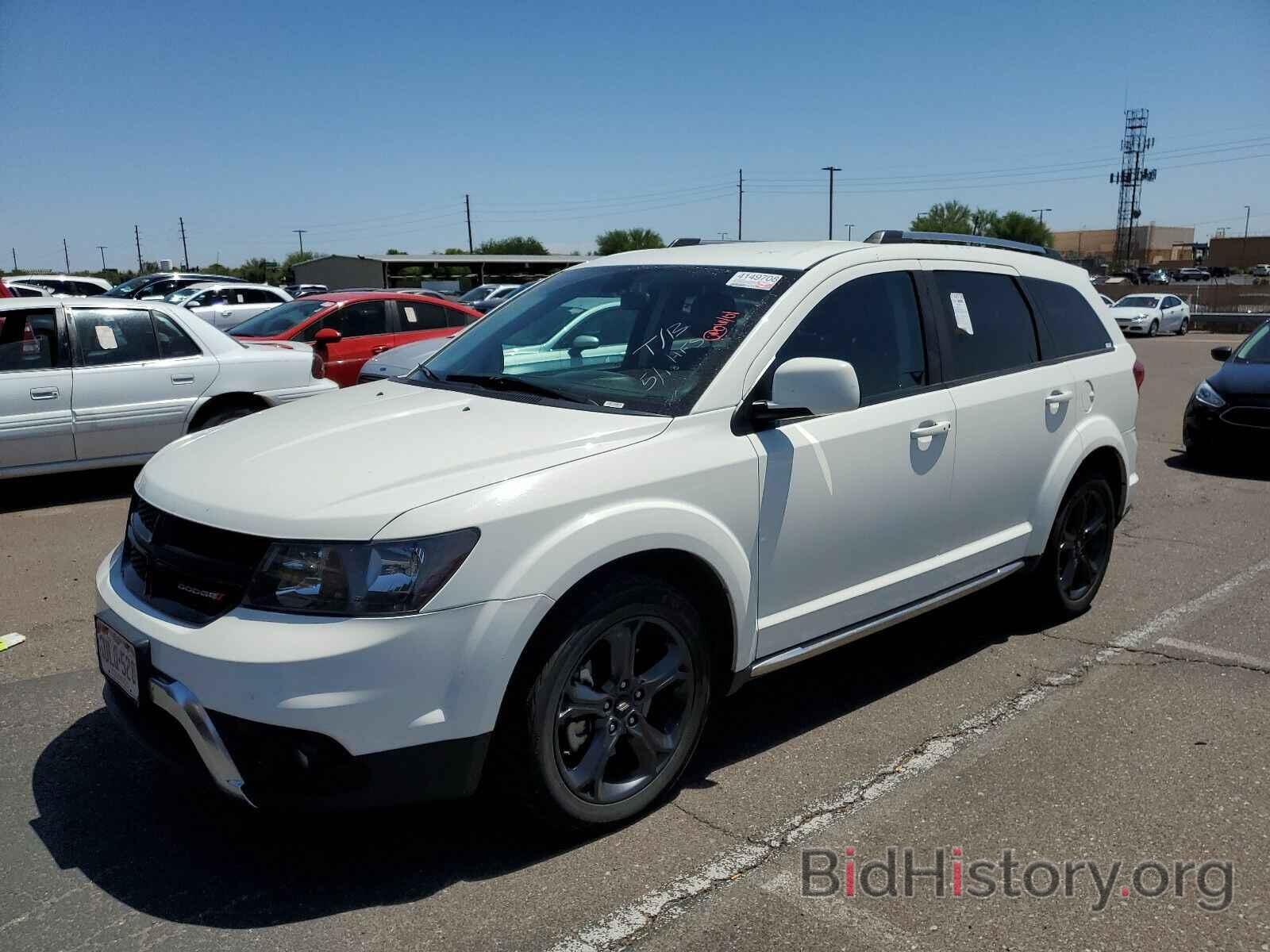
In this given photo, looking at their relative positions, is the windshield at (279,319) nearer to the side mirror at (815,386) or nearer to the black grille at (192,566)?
the black grille at (192,566)

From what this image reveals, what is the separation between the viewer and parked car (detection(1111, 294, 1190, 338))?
32500mm

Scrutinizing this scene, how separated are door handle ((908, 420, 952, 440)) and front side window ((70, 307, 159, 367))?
643cm

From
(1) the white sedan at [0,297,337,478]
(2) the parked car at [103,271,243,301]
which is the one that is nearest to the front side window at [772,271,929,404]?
(1) the white sedan at [0,297,337,478]

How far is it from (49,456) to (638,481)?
247 inches

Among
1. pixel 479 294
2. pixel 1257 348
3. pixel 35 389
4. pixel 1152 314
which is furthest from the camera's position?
pixel 479 294

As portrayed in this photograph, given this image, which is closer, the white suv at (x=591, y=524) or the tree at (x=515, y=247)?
the white suv at (x=591, y=524)

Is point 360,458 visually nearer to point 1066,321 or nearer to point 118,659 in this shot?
point 118,659

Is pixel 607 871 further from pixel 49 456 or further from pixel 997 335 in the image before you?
pixel 49 456

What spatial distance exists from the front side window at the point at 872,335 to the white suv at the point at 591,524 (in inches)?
0.5

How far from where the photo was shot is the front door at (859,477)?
3.60 metres

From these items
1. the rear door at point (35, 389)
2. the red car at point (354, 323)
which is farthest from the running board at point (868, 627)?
the red car at point (354, 323)

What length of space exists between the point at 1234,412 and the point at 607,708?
27.3ft

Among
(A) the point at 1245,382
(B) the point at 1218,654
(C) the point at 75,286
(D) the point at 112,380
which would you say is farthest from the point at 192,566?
(C) the point at 75,286

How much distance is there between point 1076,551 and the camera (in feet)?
17.3
